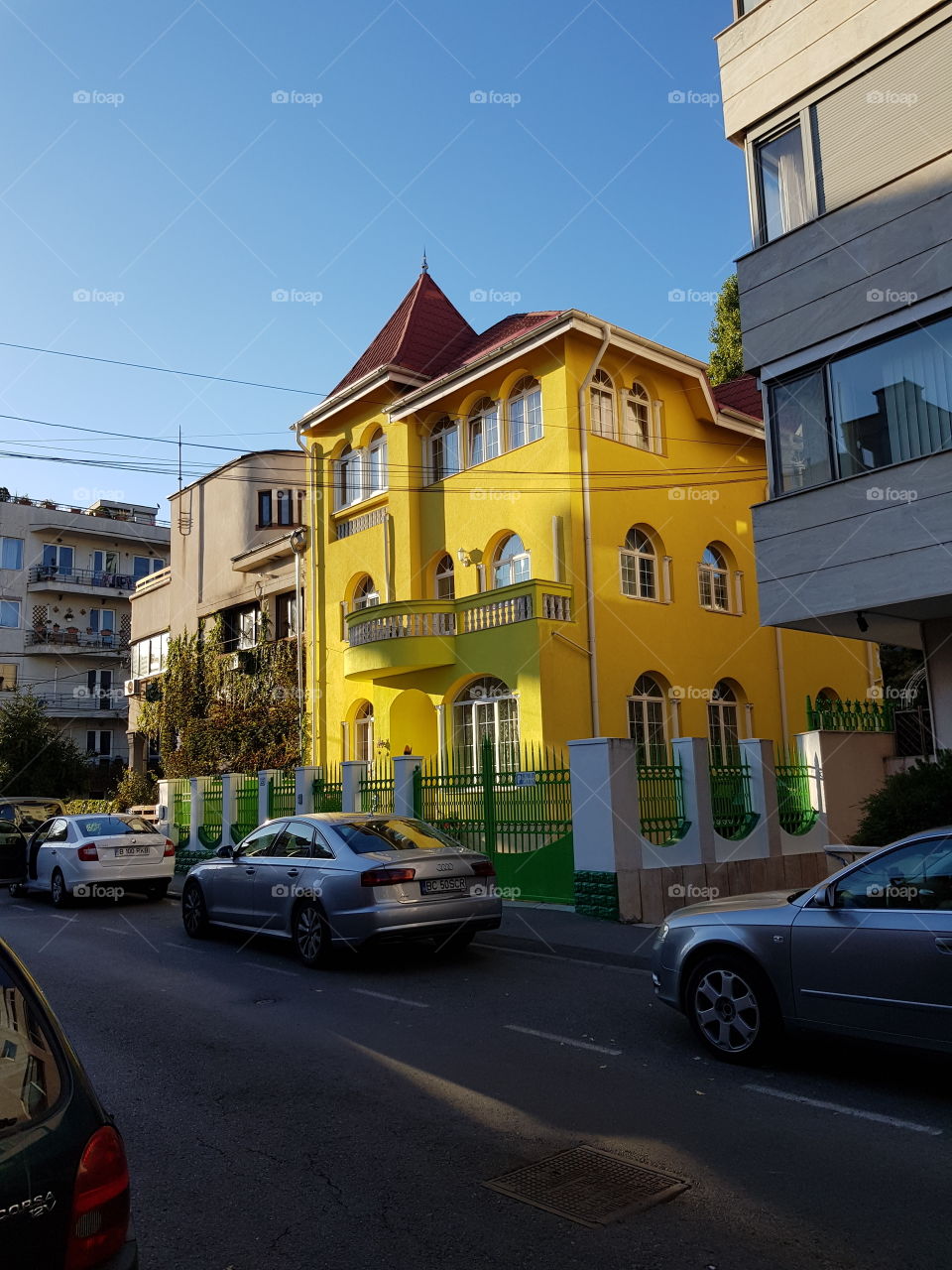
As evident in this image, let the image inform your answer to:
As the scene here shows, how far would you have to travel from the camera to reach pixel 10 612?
5022 centimetres

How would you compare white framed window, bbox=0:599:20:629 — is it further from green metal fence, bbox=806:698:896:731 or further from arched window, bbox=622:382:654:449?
green metal fence, bbox=806:698:896:731

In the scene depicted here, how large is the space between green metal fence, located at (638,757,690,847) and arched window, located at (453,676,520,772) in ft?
22.8

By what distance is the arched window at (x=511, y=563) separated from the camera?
2188cm

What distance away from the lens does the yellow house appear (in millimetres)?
20656

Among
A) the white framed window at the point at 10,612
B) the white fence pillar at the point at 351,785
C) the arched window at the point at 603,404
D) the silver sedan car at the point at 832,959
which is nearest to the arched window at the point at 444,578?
the arched window at the point at 603,404

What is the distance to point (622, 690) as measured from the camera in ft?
69.4

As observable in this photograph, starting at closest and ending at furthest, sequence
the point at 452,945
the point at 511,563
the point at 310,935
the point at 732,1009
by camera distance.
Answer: the point at 732,1009 → the point at 310,935 → the point at 452,945 → the point at 511,563

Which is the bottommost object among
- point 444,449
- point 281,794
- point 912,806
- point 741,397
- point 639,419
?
point 912,806

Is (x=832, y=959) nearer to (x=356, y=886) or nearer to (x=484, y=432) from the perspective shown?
(x=356, y=886)

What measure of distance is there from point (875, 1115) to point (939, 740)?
7.95 m

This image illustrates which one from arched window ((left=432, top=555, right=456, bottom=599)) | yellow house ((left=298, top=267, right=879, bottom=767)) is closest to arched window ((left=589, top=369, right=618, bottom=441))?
yellow house ((left=298, top=267, right=879, bottom=767))

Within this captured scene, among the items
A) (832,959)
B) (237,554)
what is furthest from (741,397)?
(832,959)

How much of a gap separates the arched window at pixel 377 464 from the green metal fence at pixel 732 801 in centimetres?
1382

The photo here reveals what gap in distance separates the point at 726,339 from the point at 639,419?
1646 centimetres
